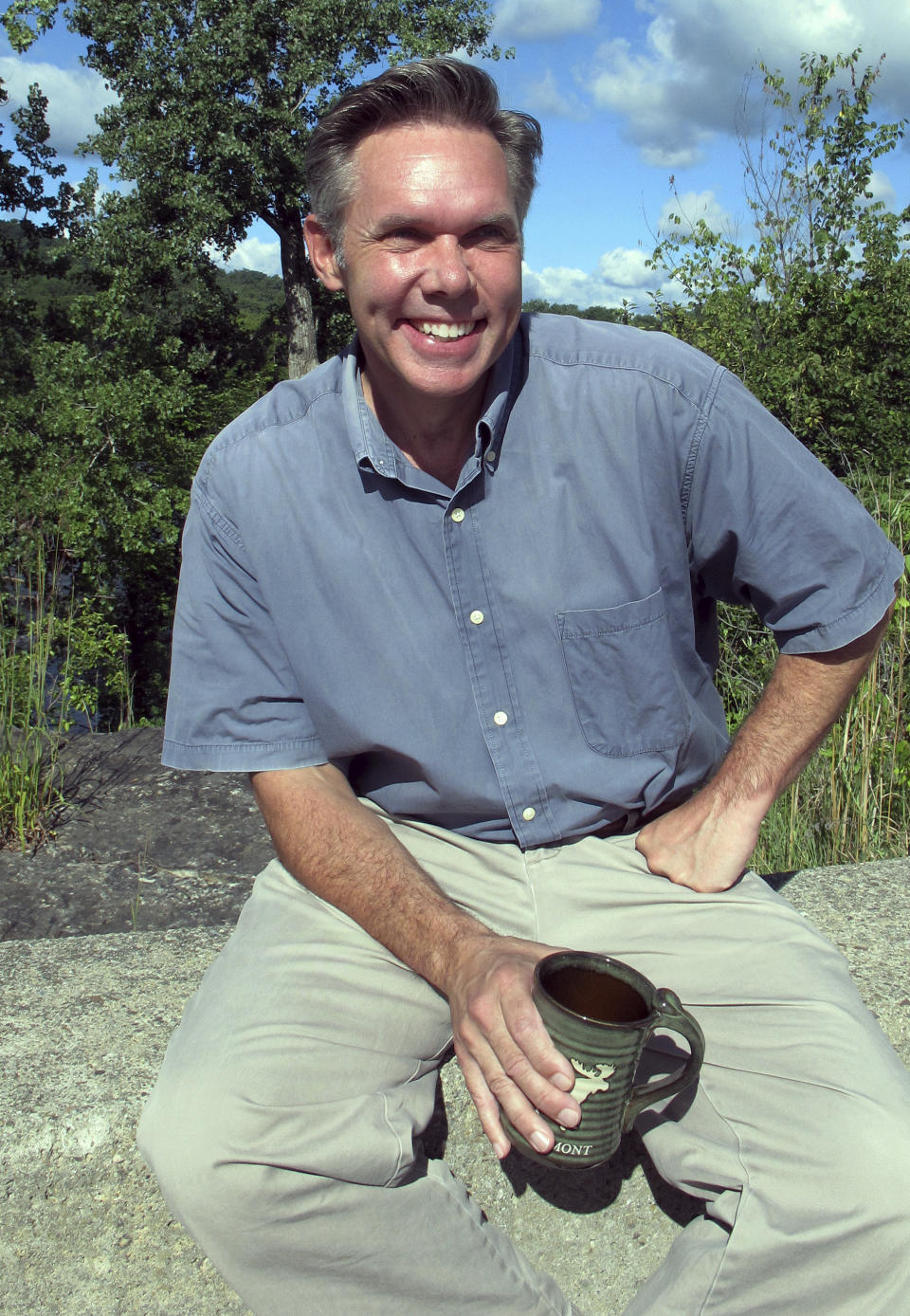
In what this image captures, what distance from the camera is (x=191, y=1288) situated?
1771mm

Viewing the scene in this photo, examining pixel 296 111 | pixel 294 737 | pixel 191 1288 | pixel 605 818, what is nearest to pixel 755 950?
pixel 605 818

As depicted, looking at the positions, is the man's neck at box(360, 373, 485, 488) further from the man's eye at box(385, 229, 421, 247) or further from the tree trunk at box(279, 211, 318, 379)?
the tree trunk at box(279, 211, 318, 379)

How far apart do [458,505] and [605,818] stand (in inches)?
A: 24.8

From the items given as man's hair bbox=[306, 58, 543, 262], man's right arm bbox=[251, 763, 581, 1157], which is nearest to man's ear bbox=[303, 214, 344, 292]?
man's hair bbox=[306, 58, 543, 262]

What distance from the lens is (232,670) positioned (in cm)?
209

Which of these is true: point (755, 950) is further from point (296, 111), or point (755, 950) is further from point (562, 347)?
point (296, 111)

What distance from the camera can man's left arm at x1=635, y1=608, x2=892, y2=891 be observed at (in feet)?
6.39

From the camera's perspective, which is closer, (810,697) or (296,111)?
(810,697)

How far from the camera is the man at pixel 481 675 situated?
1687 millimetres

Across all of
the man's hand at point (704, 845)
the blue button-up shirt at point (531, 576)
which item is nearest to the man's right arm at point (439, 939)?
the blue button-up shirt at point (531, 576)

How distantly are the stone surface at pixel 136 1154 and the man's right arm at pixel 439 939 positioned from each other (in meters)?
0.26

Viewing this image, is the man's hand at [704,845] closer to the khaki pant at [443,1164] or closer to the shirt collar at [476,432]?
the khaki pant at [443,1164]

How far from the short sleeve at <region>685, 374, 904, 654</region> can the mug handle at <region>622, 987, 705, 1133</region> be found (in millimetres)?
727

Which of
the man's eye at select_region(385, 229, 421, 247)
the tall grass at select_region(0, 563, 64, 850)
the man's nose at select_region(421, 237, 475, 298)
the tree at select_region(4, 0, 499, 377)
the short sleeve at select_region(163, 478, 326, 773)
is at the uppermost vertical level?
the tree at select_region(4, 0, 499, 377)
